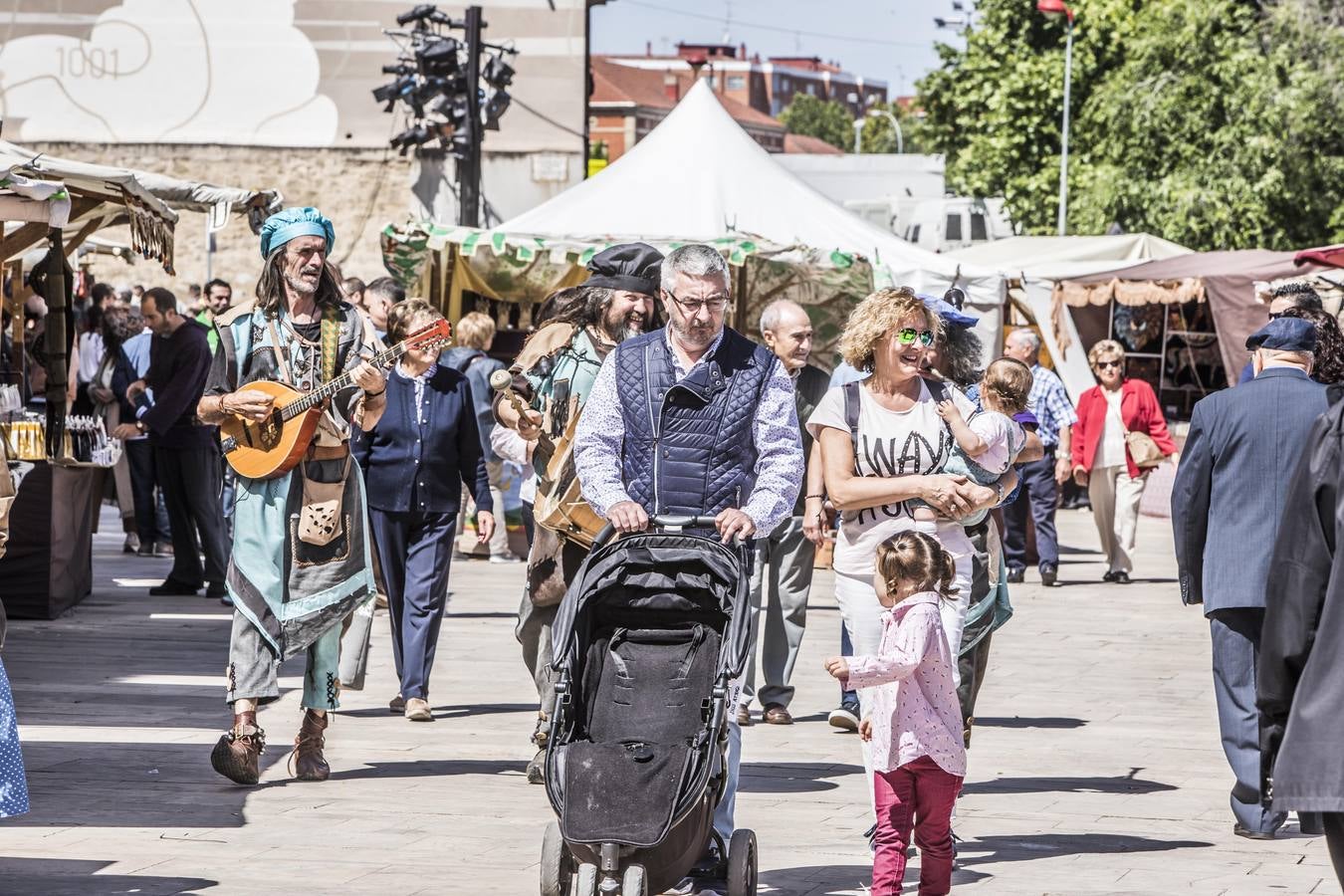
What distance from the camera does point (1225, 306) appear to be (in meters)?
27.9

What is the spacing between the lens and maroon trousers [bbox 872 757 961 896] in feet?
19.8

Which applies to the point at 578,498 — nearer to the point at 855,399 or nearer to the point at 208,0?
the point at 855,399

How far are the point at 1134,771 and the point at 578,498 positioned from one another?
9.20 feet

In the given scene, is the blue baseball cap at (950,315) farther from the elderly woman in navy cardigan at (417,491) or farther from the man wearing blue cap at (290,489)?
the elderly woman in navy cardigan at (417,491)

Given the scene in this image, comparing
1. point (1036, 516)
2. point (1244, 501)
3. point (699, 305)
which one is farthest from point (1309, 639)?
point (1036, 516)

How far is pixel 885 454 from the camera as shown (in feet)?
21.9

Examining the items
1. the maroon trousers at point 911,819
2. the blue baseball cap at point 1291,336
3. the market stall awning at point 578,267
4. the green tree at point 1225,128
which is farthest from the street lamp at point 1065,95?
the maroon trousers at point 911,819

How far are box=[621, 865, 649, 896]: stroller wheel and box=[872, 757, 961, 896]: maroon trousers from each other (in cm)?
95

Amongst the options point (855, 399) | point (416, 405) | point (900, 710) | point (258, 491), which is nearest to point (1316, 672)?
point (900, 710)

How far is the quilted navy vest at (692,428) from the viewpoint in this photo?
6.17 m

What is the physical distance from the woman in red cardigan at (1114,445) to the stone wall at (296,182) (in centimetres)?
2570

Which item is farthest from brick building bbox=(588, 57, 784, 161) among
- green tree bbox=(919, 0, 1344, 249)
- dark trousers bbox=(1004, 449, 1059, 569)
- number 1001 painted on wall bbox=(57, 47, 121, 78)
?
dark trousers bbox=(1004, 449, 1059, 569)

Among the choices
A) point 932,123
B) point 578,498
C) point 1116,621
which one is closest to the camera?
point 578,498

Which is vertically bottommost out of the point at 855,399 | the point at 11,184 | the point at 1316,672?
the point at 1316,672
